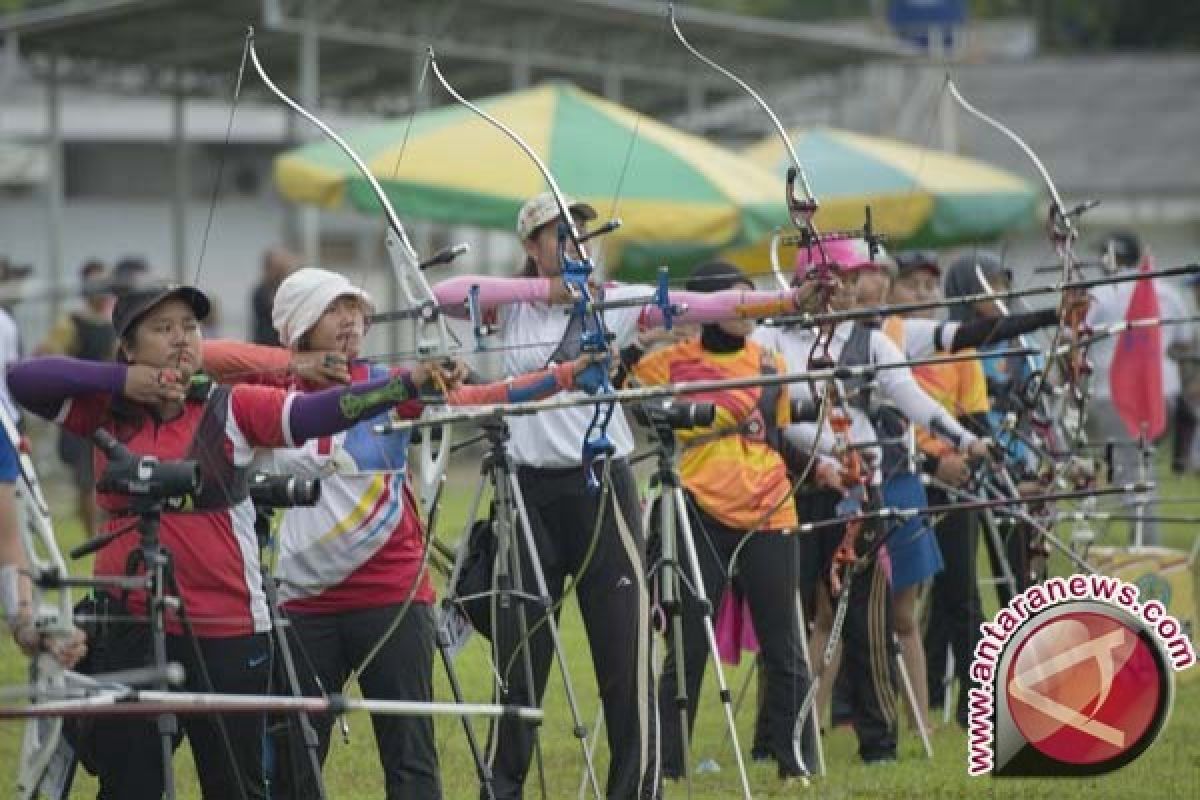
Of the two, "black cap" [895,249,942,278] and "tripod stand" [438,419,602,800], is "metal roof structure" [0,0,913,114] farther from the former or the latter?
"tripod stand" [438,419,602,800]

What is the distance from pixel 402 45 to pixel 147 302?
53.3 ft

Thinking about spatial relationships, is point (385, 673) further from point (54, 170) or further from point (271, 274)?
point (54, 170)

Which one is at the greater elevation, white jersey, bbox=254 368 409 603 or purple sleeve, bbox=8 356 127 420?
purple sleeve, bbox=8 356 127 420

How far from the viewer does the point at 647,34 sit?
1004 inches

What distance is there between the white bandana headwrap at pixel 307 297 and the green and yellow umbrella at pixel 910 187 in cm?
722

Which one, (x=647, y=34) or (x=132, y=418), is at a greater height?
(x=647, y=34)

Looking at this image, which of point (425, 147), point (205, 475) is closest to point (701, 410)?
point (205, 475)

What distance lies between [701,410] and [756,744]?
7.48 ft

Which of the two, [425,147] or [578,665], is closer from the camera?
[578,665]

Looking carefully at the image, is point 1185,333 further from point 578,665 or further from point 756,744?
point 756,744

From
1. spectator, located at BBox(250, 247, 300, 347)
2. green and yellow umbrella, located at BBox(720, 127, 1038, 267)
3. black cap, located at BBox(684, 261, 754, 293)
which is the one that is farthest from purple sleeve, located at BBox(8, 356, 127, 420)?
spectator, located at BBox(250, 247, 300, 347)

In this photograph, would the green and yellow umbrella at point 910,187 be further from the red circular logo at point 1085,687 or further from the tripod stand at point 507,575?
Answer: the red circular logo at point 1085,687

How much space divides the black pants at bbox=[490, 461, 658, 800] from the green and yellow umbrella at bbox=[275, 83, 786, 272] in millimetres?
6156

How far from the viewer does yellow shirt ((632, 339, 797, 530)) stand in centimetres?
930
